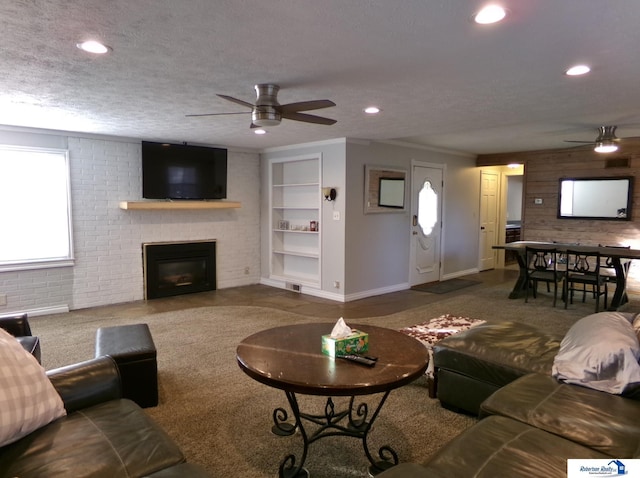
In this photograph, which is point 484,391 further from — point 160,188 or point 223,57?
point 160,188

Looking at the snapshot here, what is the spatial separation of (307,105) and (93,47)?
1.30 m

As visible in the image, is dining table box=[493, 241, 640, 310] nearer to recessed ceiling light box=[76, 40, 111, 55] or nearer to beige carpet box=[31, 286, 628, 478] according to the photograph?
beige carpet box=[31, 286, 628, 478]

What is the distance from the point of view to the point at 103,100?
359cm

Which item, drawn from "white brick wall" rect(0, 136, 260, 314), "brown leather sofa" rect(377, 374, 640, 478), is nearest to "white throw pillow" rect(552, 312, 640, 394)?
"brown leather sofa" rect(377, 374, 640, 478)

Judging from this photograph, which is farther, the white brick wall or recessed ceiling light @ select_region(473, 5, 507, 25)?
the white brick wall

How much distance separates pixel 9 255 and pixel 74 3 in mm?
4349

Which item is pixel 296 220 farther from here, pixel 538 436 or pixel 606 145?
pixel 538 436

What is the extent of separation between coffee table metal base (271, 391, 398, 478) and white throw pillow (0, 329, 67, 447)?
1.00 meters

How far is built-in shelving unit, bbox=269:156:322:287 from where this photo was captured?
21.2ft

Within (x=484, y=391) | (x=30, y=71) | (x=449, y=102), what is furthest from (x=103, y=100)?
(x=484, y=391)

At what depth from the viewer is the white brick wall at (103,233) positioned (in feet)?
17.1

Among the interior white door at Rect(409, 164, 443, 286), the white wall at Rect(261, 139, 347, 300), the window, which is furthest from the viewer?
the interior white door at Rect(409, 164, 443, 286)

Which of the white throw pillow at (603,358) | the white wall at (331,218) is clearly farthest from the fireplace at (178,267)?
the white throw pillow at (603,358)

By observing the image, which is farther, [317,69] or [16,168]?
[16,168]
